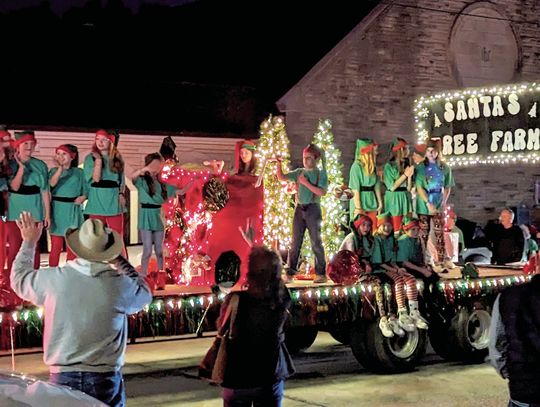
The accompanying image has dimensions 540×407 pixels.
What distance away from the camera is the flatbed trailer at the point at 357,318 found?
888 cm

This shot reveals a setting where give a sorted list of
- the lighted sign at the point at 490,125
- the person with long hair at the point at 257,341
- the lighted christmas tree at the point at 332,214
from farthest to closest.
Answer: the lighted christmas tree at the point at 332,214, the lighted sign at the point at 490,125, the person with long hair at the point at 257,341

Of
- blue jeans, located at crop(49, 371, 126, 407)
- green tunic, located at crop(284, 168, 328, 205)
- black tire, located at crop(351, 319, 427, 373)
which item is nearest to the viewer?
blue jeans, located at crop(49, 371, 126, 407)

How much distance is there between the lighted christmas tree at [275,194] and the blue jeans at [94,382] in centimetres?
928

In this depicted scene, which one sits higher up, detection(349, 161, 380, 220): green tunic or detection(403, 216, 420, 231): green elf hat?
detection(349, 161, 380, 220): green tunic

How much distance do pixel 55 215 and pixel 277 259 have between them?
4.69m

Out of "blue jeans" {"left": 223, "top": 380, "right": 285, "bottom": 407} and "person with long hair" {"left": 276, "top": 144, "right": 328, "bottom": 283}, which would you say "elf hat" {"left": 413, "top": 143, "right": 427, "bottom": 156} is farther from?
"blue jeans" {"left": 223, "top": 380, "right": 285, "bottom": 407}

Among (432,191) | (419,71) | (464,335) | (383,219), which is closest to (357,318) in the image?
(383,219)

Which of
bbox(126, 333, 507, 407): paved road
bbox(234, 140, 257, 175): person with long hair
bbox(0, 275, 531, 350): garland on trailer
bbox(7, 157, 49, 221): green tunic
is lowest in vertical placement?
bbox(126, 333, 507, 407): paved road

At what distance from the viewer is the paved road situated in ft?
31.6

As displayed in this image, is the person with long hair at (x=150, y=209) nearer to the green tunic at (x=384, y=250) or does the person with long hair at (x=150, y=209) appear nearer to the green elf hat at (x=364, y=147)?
the green tunic at (x=384, y=250)

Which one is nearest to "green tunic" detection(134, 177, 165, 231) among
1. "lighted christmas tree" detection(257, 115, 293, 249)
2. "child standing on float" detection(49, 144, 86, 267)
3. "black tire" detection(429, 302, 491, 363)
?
"child standing on float" detection(49, 144, 86, 267)

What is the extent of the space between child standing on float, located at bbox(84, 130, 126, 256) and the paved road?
1.90m

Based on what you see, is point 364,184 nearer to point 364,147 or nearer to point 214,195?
point 364,147

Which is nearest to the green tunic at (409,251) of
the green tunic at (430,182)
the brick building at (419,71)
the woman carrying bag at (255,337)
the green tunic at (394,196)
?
the green tunic at (394,196)
